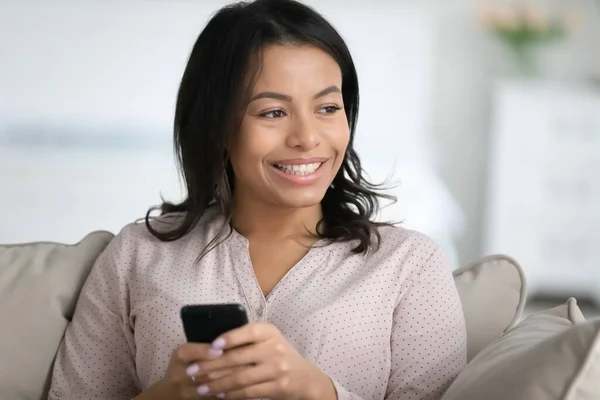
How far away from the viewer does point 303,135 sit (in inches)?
55.4

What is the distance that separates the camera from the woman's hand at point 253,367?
113 centimetres

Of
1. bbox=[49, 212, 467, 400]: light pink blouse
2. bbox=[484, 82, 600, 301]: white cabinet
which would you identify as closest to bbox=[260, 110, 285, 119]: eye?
bbox=[49, 212, 467, 400]: light pink blouse

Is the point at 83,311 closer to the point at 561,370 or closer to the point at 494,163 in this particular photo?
the point at 561,370

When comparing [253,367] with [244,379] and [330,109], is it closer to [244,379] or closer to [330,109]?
[244,379]

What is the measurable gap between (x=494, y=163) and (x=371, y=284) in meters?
3.36

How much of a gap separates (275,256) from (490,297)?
36 centimetres

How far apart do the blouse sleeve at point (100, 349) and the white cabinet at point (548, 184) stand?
339 cm

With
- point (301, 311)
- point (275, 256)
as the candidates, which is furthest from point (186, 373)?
point (275, 256)

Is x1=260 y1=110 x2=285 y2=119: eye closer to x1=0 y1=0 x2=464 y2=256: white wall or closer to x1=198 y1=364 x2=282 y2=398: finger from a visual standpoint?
x1=198 y1=364 x2=282 y2=398: finger

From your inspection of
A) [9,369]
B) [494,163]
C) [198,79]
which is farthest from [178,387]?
[494,163]

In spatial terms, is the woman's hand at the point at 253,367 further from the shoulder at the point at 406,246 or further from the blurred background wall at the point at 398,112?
the blurred background wall at the point at 398,112

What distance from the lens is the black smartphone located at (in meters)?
1.10

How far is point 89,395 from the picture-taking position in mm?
1473

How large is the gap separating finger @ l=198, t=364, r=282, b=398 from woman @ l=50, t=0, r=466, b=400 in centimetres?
14
